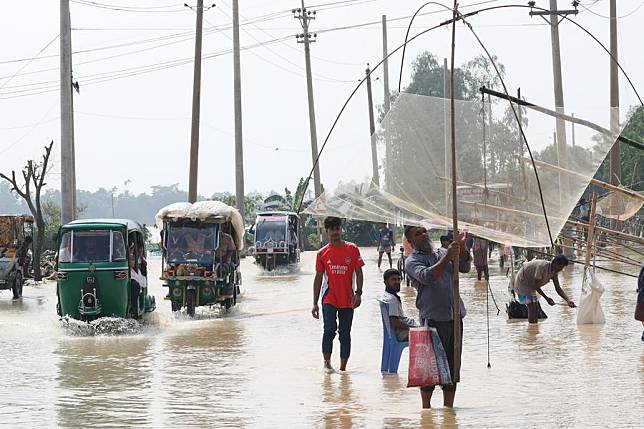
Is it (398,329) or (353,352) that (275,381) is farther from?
(353,352)

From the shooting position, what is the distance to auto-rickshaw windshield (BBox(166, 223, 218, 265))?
21281mm

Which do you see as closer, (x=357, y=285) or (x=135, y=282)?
(x=357, y=285)

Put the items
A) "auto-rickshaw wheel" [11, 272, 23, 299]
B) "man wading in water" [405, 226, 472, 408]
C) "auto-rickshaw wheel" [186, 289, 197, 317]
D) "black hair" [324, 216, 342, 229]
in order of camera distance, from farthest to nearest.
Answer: "auto-rickshaw wheel" [11, 272, 23, 299]
"auto-rickshaw wheel" [186, 289, 197, 317]
"black hair" [324, 216, 342, 229]
"man wading in water" [405, 226, 472, 408]

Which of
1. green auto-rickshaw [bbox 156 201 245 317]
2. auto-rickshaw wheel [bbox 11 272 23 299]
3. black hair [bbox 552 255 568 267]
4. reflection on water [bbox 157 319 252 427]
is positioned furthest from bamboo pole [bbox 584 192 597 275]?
auto-rickshaw wheel [bbox 11 272 23 299]

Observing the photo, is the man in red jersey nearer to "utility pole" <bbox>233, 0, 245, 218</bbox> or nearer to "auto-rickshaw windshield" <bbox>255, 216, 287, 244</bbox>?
"auto-rickshaw windshield" <bbox>255, 216, 287, 244</bbox>

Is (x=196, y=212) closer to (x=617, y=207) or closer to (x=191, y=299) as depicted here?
(x=191, y=299)

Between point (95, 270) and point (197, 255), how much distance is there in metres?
3.65

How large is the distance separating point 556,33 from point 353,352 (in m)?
23.1

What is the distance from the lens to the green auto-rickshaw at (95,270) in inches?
704

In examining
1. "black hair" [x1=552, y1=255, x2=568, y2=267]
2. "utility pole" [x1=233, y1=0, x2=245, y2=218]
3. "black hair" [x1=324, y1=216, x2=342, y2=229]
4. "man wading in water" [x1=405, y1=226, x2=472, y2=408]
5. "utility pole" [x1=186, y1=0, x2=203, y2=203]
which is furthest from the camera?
"utility pole" [x1=233, y1=0, x2=245, y2=218]

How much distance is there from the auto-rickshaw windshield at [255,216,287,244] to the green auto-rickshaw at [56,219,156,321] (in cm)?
2091

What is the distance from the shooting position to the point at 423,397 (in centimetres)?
1026

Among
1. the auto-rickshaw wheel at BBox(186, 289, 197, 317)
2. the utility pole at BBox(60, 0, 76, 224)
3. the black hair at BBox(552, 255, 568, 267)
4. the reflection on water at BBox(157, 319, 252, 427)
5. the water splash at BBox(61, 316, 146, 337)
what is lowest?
the reflection on water at BBox(157, 319, 252, 427)

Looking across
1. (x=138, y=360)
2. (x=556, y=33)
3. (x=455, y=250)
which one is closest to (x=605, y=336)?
(x=138, y=360)
